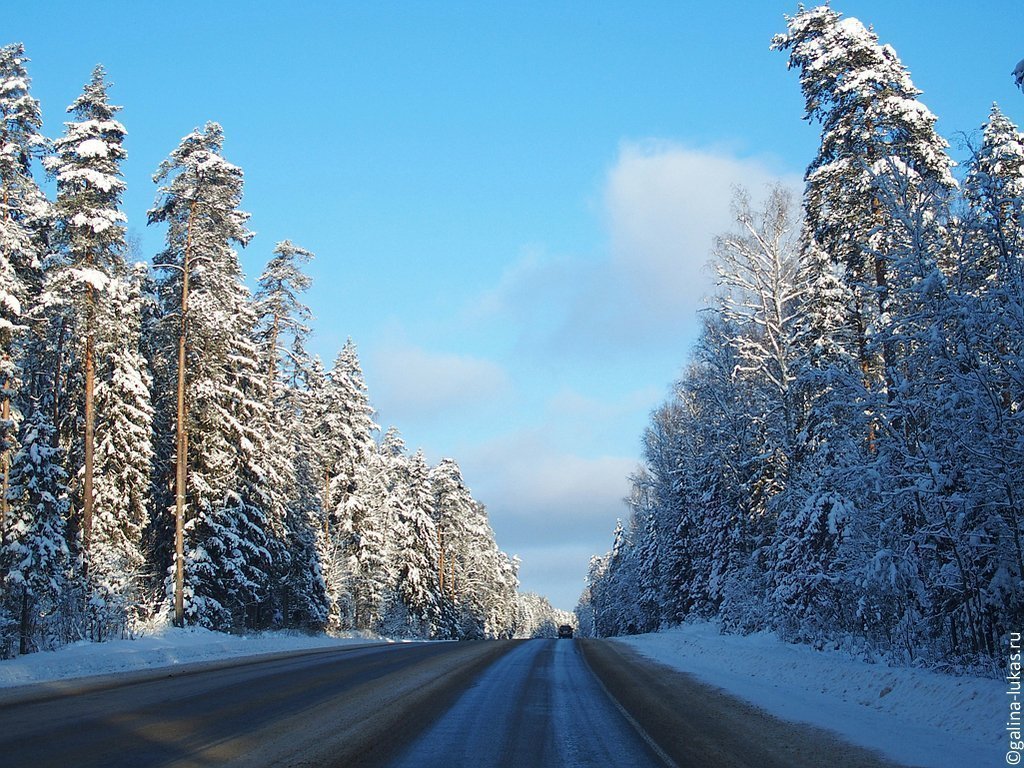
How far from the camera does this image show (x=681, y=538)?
4500 cm

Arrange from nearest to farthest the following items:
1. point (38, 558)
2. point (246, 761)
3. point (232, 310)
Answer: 1. point (246, 761)
2. point (38, 558)
3. point (232, 310)

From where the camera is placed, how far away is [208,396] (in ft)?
105

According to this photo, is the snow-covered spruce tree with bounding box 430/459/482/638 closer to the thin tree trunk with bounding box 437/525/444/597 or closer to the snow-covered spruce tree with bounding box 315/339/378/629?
the thin tree trunk with bounding box 437/525/444/597

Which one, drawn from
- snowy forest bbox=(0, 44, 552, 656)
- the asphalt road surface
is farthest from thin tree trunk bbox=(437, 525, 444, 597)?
the asphalt road surface

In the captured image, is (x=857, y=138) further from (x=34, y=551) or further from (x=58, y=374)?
(x=58, y=374)

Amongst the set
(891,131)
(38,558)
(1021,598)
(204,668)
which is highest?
(891,131)

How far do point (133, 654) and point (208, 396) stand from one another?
13.6 m

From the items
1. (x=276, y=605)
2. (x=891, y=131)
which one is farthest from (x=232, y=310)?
(x=891, y=131)

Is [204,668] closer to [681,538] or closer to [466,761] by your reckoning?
[466,761]

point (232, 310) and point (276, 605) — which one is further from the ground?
point (232, 310)

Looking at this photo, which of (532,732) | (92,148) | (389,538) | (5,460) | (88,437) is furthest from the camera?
(389,538)

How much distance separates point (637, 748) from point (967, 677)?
17.7 feet

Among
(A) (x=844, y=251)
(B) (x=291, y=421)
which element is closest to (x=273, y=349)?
(B) (x=291, y=421)

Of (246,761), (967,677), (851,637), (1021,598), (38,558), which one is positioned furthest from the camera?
(38,558)
